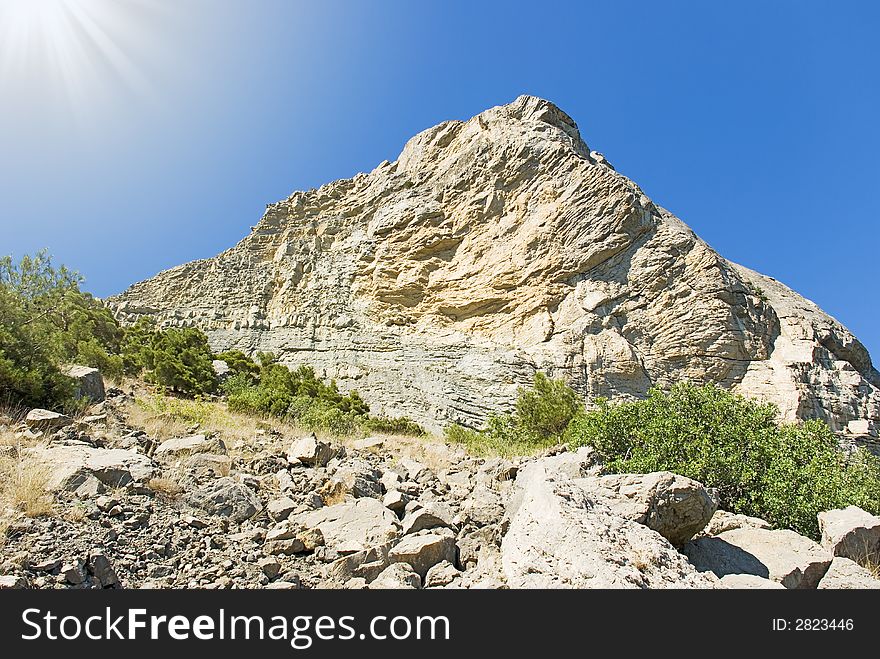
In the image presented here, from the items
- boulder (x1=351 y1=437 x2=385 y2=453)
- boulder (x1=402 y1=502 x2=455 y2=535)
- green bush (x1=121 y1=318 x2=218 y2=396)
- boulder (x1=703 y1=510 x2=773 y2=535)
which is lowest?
boulder (x1=703 y1=510 x2=773 y2=535)

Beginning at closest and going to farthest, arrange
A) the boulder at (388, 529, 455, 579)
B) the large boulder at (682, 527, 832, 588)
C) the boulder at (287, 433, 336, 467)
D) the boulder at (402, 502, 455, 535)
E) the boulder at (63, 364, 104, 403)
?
1. the boulder at (388, 529, 455, 579)
2. the large boulder at (682, 527, 832, 588)
3. the boulder at (402, 502, 455, 535)
4. the boulder at (287, 433, 336, 467)
5. the boulder at (63, 364, 104, 403)

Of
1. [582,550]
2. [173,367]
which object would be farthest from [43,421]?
[173,367]

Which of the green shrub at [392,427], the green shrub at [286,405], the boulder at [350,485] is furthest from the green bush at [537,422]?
the boulder at [350,485]

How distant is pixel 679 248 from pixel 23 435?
1173 inches

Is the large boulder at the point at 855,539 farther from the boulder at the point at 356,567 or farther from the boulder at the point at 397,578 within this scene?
the boulder at the point at 356,567

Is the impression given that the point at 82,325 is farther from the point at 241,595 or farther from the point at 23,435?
the point at 241,595

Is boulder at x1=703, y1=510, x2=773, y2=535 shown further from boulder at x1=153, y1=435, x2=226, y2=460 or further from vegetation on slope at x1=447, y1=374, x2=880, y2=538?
boulder at x1=153, y1=435, x2=226, y2=460

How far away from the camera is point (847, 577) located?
426 cm

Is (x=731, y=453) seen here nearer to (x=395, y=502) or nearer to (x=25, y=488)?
(x=395, y=502)

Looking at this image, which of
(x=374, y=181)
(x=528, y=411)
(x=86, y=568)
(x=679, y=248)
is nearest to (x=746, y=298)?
(x=679, y=248)

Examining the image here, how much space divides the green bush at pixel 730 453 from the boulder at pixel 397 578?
4.35 metres

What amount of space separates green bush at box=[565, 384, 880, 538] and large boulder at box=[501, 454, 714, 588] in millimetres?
3373

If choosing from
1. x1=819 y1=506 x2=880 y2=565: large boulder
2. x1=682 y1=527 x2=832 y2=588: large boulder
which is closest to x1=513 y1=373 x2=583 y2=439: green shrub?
x1=819 y1=506 x2=880 y2=565: large boulder

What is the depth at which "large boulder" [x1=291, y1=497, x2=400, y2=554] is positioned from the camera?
171 inches
